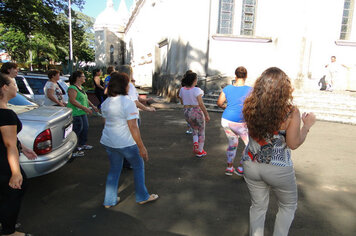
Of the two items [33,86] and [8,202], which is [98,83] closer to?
[33,86]

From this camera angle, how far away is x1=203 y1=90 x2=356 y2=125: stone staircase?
965 centimetres

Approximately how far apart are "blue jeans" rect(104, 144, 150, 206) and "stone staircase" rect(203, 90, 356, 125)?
326 inches

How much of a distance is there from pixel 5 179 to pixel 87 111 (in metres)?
2.83

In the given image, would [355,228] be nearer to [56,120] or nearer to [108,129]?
[108,129]

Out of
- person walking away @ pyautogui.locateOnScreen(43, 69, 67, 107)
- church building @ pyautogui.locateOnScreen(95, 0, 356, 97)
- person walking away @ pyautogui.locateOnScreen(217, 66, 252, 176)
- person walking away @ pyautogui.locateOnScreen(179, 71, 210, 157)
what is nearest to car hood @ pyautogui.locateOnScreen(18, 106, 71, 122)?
person walking away @ pyautogui.locateOnScreen(43, 69, 67, 107)

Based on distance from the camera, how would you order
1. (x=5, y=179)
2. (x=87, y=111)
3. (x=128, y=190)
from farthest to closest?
(x=87, y=111) < (x=128, y=190) < (x=5, y=179)

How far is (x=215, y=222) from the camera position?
10.3ft

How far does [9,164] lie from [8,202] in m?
0.37

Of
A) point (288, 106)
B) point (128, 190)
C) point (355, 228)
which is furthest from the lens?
point (128, 190)

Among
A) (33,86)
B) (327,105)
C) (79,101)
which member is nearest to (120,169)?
(79,101)

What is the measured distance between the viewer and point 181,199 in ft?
12.1

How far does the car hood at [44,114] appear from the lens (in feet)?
11.6

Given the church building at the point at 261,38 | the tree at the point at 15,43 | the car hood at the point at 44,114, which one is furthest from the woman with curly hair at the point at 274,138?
the tree at the point at 15,43

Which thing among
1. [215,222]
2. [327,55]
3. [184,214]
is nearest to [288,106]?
[215,222]
